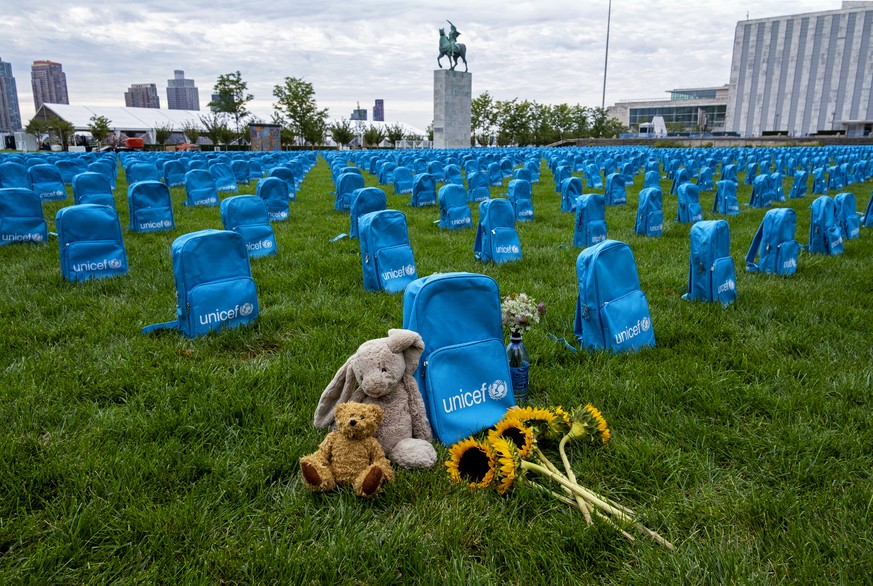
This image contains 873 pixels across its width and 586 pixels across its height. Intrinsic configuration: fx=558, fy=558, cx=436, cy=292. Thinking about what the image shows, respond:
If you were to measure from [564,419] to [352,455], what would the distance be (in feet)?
3.20

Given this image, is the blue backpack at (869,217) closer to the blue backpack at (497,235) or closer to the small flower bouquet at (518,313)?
the blue backpack at (497,235)

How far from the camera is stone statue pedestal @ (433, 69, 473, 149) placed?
3759cm

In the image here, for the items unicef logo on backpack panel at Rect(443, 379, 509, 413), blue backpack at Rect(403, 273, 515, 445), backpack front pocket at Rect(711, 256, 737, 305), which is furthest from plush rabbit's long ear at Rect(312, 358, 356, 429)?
backpack front pocket at Rect(711, 256, 737, 305)

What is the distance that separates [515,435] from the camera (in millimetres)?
2439

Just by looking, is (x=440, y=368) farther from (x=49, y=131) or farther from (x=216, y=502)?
(x=49, y=131)

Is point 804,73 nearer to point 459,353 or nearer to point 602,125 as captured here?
point 602,125

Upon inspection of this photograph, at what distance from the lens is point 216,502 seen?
2.15 metres

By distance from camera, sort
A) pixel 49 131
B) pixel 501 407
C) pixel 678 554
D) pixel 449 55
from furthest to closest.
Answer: pixel 49 131
pixel 449 55
pixel 501 407
pixel 678 554

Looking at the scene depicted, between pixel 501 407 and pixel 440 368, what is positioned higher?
pixel 440 368

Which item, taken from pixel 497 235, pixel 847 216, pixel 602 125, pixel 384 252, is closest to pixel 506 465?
pixel 384 252

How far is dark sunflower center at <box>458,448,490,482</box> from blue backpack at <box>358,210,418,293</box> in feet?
9.26

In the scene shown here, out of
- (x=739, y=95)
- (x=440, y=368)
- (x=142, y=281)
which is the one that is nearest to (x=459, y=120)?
(x=142, y=281)

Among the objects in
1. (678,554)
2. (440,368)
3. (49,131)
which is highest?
(49,131)

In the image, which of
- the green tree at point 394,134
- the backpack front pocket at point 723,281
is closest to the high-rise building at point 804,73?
the green tree at point 394,134
